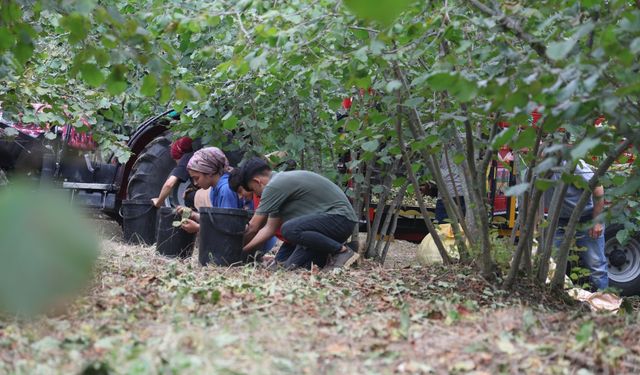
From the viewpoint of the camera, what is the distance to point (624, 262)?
9172 mm

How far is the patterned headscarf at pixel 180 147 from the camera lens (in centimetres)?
878

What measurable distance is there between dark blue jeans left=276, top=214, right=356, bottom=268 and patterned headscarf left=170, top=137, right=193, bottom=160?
2329mm

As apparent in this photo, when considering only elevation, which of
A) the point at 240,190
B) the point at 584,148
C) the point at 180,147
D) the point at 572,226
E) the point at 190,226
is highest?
the point at 584,148

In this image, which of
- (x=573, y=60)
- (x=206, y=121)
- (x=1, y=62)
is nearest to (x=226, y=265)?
(x=206, y=121)

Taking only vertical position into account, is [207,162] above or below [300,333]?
above

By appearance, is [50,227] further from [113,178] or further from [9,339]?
[113,178]

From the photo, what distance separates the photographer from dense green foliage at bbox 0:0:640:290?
139 inches

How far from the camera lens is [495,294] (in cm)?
530

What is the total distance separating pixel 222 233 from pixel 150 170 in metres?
2.89

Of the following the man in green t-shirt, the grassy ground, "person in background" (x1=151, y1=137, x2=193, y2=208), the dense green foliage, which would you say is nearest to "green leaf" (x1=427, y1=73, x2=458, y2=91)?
the dense green foliage

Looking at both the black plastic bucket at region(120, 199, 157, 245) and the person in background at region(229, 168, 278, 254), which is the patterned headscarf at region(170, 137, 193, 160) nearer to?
the black plastic bucket at region(120, 199, 157, 245)

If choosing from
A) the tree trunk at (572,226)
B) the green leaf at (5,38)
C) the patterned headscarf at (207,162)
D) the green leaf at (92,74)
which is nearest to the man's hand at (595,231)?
the tree trunk at (572,226)

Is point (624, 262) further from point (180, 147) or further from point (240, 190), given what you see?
point (180, 147)

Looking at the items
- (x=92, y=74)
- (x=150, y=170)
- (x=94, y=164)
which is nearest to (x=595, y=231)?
(x=150, y=170)
